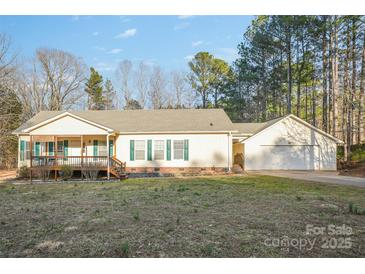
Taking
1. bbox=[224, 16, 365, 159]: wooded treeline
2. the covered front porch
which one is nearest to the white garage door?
bbox=[224, 16, 365, 159]: wooded treeline

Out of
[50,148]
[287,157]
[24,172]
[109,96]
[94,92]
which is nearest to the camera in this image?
[24,172]

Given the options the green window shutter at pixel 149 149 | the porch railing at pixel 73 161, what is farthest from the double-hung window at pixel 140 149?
the porch railing at pixel 73 161

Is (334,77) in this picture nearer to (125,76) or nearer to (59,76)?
(125,76)

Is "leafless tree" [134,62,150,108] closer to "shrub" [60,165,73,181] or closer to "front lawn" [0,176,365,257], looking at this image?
"shrub" [60,165,73,181]

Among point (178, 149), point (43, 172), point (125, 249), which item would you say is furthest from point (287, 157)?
point (43, 172)

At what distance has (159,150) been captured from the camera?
15.1 m

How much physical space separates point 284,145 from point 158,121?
8.98 meters

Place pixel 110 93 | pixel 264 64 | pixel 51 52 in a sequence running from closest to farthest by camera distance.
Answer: pixel 264 64 < pixel 51 52 < pixel 110 93

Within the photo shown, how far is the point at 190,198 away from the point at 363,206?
4806mm

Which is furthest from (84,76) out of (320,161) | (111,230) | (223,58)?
(111,230)

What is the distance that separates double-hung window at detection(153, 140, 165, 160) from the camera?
15086 mm

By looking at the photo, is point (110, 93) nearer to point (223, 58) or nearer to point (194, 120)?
point (223, 58)

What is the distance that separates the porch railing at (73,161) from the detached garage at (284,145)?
31.2 ft

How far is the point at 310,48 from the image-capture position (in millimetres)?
22297
